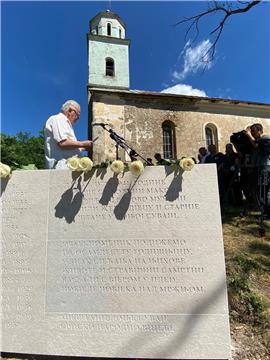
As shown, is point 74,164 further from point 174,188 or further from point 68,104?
point 174,188

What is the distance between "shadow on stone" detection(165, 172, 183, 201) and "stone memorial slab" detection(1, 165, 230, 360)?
0.01 metres

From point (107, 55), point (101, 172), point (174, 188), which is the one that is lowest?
point (174, 188)

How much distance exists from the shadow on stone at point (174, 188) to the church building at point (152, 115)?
12045 millimetres

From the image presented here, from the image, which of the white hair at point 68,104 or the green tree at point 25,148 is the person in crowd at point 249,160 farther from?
the green tree at point 25,148

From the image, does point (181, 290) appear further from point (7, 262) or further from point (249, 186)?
point (249, 186)

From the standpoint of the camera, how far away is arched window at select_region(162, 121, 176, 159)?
60.0ft

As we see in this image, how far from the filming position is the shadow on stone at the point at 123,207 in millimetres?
3084

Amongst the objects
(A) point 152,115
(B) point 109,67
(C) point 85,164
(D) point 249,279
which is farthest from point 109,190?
(B) point 109,67

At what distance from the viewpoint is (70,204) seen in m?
3.17

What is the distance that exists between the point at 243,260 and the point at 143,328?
1.96 metres

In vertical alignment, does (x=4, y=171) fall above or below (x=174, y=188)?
above

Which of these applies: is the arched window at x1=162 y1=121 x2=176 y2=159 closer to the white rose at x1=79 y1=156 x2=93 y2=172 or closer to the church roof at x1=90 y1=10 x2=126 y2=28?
the church roof at x1=90 y1=10 x2=126 y2=28

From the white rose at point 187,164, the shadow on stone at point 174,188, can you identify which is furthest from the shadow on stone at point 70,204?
the white rose at point 187,164

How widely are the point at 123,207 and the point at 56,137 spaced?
3.81 feet
